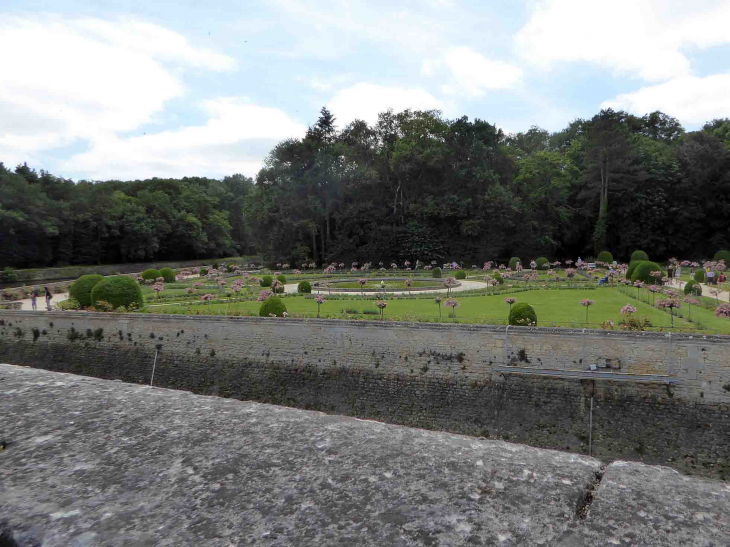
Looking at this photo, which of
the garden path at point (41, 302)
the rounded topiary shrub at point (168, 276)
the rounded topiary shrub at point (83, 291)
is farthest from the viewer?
the rounded topiary shrub at point (168, 276)

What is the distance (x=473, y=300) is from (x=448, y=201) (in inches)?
901

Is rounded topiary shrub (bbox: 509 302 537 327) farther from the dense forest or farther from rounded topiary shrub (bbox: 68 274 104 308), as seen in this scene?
the dense forest

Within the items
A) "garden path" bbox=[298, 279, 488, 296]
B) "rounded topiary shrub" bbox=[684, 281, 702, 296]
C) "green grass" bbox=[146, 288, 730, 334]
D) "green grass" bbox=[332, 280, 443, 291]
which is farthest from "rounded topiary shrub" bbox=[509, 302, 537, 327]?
"green grass" bbox=[332, 280, 443, 291]

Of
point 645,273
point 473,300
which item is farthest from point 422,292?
point 645,273

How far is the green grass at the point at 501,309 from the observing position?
44.8 feet

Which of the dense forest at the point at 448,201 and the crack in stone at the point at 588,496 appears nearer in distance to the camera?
the crack in stone at the point at 588,496

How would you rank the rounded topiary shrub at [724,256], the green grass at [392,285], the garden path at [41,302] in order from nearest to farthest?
the garden path at [41,302] < the green grass at [392,285] < the rounded topiary shrub at [724,256]

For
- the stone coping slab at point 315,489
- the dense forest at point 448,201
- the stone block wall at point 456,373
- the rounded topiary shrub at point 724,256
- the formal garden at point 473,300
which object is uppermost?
the dense forest at point 448,201

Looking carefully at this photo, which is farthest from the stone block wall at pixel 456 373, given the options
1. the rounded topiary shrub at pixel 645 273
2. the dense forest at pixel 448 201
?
the dense forest at pixel 448 201

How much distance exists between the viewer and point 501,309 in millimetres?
16875

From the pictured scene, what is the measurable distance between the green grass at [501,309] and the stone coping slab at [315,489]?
11.4m

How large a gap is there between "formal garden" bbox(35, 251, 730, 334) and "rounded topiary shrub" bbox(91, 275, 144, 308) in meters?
0.03

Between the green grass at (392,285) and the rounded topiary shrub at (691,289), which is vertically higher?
the green grass at (392,285)

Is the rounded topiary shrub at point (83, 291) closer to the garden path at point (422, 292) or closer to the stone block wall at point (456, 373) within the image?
the stone block wall at point (456, 373)
